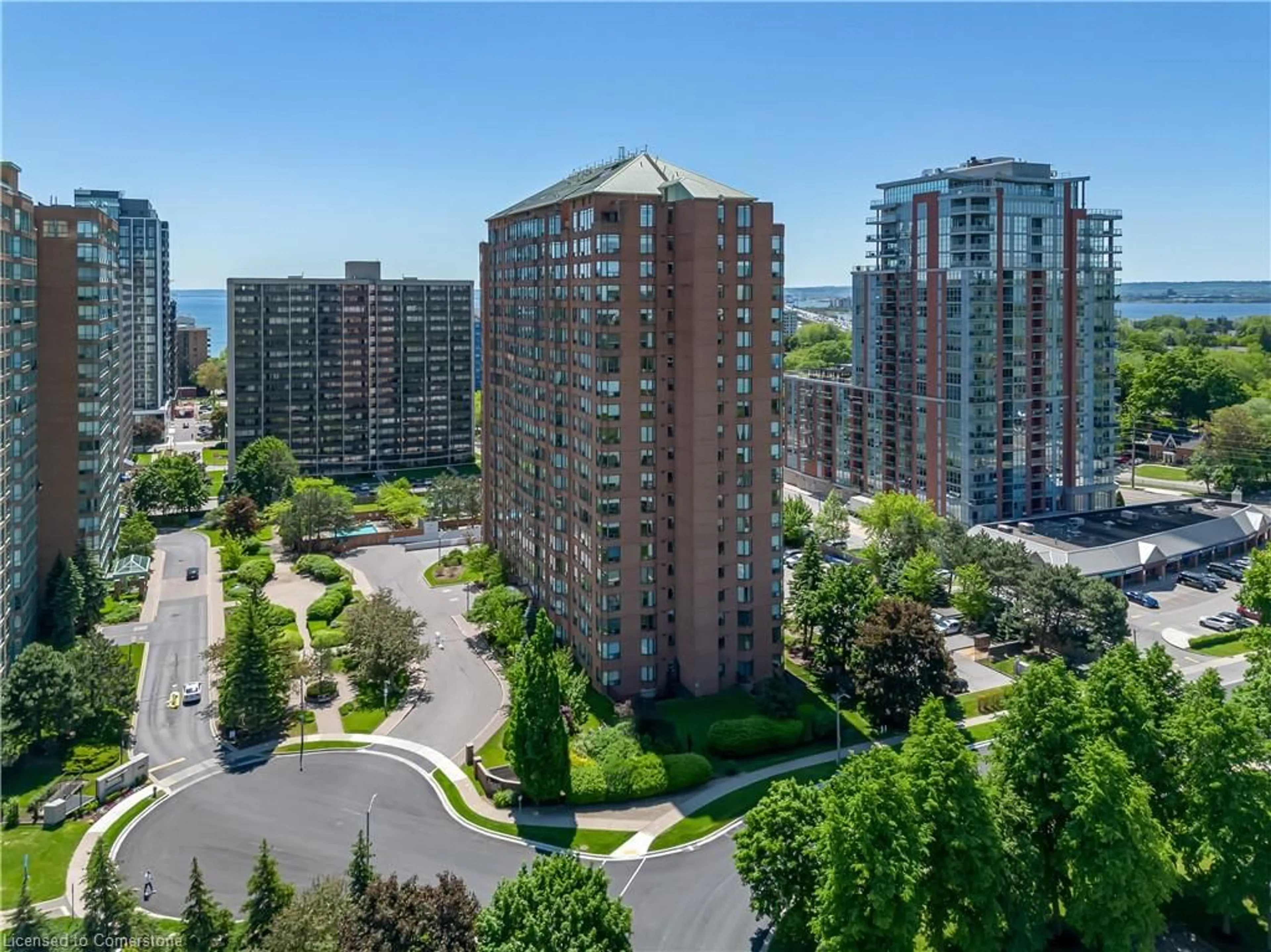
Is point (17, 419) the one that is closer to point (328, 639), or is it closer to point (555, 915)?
point (328, 639)

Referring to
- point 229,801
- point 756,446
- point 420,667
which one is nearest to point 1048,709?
point 756,446

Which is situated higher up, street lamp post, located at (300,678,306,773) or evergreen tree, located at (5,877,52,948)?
evergreen tree, located at (5,877,52,948)

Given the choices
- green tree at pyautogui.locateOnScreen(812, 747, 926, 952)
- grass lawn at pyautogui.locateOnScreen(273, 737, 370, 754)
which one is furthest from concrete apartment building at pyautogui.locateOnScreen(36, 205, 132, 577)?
green tree at pyautogui.locateOnScreen(812, 747, 926, 952)

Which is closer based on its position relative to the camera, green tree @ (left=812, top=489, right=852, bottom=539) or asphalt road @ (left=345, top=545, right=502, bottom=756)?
asphalt road @ (left=345, top=545, right=502, bottom=756)

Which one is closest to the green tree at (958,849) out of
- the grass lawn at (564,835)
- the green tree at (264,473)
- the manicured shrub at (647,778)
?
the grass lawn at (564,835)

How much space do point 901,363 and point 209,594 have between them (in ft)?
254

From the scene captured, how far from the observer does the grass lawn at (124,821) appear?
146 ft

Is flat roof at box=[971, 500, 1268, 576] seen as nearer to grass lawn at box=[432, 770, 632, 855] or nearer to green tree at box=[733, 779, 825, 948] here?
grass lawn at box=[432, 770, 632, 855]

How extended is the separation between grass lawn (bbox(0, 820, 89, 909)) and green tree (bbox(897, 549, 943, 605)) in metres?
59.6

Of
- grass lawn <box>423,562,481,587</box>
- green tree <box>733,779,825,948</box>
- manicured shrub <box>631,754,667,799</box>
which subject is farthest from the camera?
grass lawn <box>423,562,481,587</box>

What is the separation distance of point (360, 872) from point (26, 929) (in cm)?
1092

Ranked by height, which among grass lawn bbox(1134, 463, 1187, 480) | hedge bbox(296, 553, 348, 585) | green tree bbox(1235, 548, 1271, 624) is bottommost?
hedge bbox(296, 553, 348, 585)

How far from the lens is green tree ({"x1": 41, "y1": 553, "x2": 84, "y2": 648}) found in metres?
67.8

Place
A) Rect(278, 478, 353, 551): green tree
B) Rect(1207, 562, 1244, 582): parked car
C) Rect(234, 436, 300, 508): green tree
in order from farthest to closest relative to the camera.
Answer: Rect(234, 436, 300, 508): green tree < Rect(278, 478, 353, 551): green tree < Rect(1207, 562, 1244, 582): parked car
